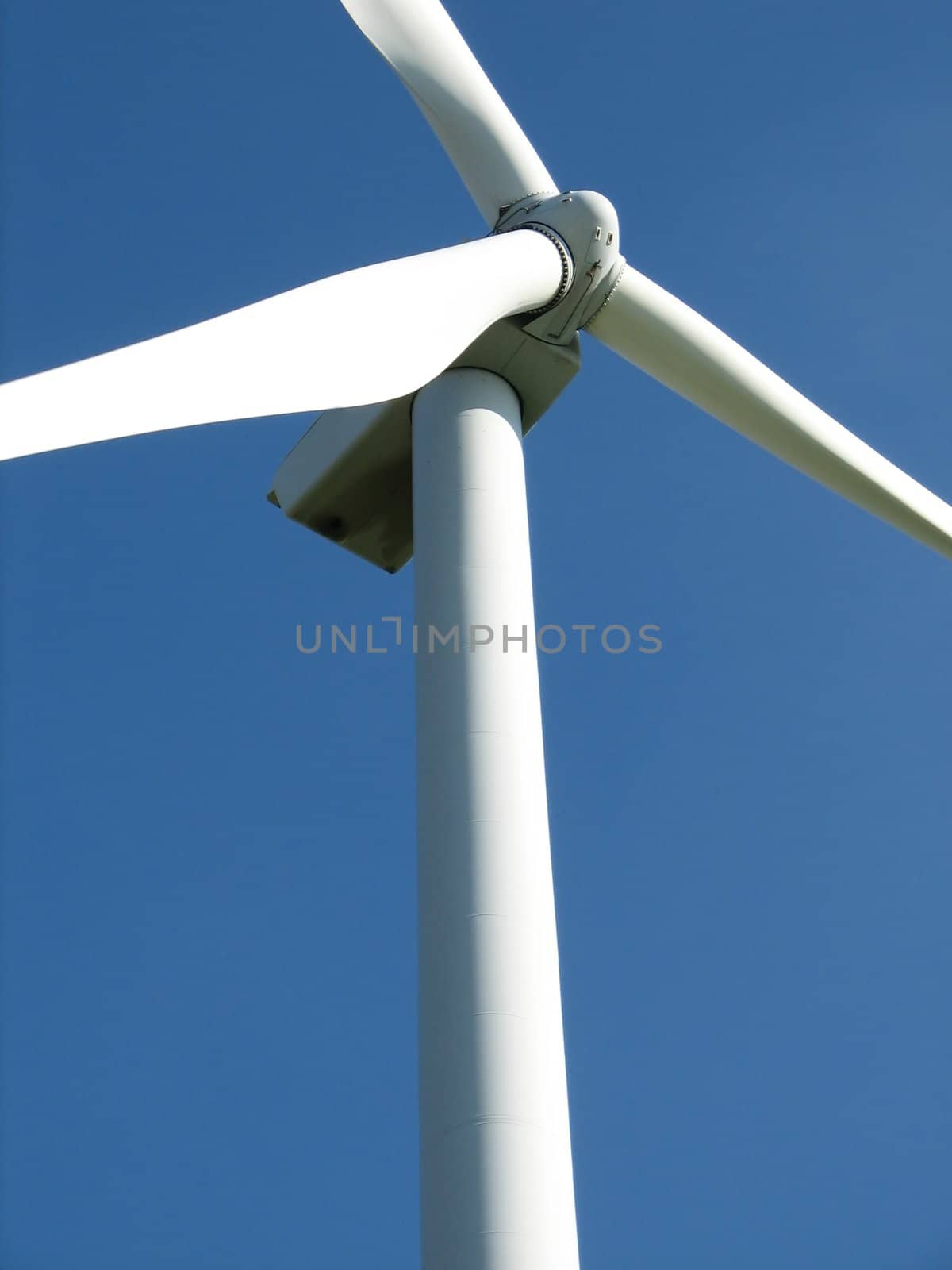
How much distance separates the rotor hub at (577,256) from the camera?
1167 centimetres

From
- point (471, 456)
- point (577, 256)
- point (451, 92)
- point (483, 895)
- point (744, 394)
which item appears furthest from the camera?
point (451, 92)

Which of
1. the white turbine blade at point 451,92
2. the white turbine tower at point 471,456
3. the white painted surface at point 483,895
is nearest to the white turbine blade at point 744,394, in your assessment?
the white turbine tower at point 471,456

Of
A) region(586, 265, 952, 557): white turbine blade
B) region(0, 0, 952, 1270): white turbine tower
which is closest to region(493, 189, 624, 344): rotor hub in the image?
region(0, 0, 952, 1270): white turbine tower

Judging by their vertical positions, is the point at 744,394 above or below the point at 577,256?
below

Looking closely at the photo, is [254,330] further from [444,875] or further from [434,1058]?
[434,1058]

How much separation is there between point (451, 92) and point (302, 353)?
4793 mm

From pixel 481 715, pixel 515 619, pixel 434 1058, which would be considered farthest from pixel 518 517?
pixel 434 1058

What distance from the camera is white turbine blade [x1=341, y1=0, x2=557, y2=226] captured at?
12.8 metres

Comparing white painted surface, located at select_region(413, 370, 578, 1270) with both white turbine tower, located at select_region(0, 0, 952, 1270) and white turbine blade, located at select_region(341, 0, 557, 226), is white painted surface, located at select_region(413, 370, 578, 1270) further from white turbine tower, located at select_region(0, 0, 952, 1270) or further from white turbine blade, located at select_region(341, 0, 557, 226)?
white turbine blade, located at select_region(341, 0, 557, 226)

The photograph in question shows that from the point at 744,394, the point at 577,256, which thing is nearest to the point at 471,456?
the point at 577,256

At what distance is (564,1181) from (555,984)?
3.42ft

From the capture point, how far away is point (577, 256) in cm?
1170

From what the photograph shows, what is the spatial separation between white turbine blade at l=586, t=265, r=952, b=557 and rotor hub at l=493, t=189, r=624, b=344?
20 cm

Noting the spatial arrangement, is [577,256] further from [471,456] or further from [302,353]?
[302,353]
